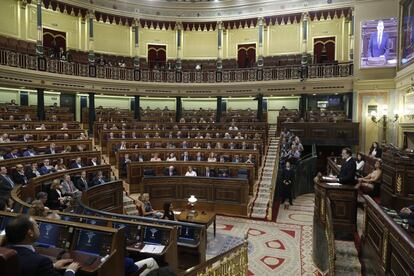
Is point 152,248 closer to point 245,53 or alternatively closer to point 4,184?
point 4,184

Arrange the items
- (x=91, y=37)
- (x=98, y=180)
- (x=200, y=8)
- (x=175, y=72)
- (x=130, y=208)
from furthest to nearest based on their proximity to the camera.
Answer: (x=200, y=8) → (x=175, y=72) → (x=91, y=37) → (x=130, y=208) → (x=98, y=180)

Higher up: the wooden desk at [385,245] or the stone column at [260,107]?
the stone column at [260,107]

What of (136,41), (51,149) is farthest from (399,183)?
(136,41)

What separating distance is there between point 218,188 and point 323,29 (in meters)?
12.7

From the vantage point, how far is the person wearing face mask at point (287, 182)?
938 cm

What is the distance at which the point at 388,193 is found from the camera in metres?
5.54

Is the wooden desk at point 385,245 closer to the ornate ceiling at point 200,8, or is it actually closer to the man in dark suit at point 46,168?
the man in dark suit at point 46,168

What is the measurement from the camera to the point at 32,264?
1.93m

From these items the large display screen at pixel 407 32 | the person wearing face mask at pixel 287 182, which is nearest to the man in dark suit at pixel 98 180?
the person wearing face mask at pixel 287 182

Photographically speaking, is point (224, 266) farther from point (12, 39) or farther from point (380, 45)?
point (12, 39)

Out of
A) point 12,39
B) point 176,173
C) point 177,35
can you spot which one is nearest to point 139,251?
point 176,173

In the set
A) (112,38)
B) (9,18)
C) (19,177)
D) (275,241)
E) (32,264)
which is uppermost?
(112,38)

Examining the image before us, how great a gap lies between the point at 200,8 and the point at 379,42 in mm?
Answer: 9569

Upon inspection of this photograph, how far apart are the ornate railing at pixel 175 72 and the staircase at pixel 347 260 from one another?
37.9 ft
